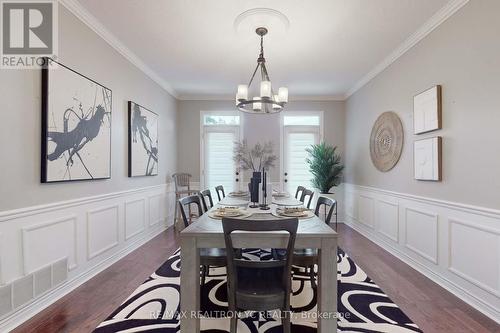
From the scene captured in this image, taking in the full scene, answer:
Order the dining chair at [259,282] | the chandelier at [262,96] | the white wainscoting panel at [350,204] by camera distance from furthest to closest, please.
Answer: the white wainscoting panel at [350,204], the chandelier at [262,96], the dining chair at [259,282]

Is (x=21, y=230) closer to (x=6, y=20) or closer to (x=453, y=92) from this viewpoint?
(x=6, y=20)

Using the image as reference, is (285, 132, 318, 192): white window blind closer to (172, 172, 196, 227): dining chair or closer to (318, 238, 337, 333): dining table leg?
(172, 172, 196, 227): dining chair

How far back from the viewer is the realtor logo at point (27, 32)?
2.03 m

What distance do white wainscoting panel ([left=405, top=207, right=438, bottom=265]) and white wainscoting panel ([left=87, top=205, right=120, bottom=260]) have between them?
368cm

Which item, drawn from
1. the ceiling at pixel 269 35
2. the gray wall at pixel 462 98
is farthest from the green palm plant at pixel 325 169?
the gray wall at pixel 462 98

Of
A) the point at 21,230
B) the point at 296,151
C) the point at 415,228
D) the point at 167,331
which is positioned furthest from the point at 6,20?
the point at 296,151

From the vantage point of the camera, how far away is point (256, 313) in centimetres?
216

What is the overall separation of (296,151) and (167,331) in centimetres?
458

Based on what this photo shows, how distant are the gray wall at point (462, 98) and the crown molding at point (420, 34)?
6 cm

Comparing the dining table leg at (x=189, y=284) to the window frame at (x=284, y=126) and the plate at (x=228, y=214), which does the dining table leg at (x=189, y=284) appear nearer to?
the plate at (x=228, y=214)

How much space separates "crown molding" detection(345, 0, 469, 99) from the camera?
2545 millimetres

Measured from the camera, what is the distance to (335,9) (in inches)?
103

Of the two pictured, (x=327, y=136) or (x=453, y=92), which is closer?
(x=453, y=92)

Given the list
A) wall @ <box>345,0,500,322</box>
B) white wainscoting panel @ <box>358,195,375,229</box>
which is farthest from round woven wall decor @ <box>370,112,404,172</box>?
white wainscoting panel @ <box>358,195,375,229</box>
